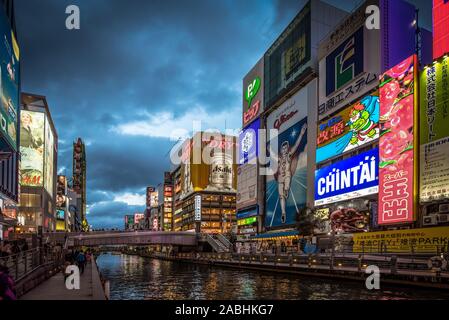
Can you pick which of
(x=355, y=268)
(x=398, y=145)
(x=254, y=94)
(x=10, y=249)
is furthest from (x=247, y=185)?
(x=10, y=249)

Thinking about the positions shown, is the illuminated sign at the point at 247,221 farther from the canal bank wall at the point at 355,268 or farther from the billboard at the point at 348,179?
the canal bank wall at the point at 355,268

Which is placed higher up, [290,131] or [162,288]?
[290,131]

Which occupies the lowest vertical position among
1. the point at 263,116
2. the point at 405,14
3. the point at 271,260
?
the point at 271,260

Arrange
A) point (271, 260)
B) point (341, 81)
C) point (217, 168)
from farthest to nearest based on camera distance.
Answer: point (217, 168) → point (341, 81) → point (271, 260)

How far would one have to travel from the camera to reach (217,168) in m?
176

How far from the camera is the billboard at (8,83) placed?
51281mm

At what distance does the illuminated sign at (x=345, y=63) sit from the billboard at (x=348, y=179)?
41.2 feet

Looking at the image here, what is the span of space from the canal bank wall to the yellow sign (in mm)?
3285

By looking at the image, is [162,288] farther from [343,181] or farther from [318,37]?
[318,37]

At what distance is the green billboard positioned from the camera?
44.6 metres

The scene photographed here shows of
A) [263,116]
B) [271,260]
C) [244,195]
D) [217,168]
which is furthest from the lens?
[217,168]

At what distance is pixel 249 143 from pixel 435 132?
6767 centimetres

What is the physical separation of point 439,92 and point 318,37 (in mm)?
41884

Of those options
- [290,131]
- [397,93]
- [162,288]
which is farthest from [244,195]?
[162,288]
